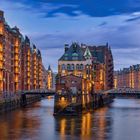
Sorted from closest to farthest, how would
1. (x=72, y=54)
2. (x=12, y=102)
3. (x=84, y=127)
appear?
(x=84, y=127) → (x=12, y=102) → (x=72, y=54)

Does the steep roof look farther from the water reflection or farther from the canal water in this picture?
the water reflection

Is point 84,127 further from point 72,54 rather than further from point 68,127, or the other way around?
point 72,54

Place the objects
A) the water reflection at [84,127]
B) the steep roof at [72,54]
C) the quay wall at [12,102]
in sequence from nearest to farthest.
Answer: the water reflection at [84,127] → the quay wall at [12,102] → the steep roof at [72,54]

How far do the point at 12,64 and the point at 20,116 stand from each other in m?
61.3

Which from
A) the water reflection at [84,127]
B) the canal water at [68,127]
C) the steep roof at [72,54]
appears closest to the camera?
the canal water at [68,127]

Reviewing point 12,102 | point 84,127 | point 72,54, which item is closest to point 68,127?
point 84,127

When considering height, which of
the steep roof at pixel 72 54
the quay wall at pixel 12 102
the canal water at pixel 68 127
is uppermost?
the steep roof at pixel 72 54

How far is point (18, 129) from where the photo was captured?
95.8 meters

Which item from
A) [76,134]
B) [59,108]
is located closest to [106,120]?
[59,108]

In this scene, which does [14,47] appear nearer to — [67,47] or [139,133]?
[67,47]

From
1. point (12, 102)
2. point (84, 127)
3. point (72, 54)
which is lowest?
point (84, 127)

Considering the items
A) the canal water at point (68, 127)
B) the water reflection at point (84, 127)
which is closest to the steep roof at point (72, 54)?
the canal water at point (68, 127)

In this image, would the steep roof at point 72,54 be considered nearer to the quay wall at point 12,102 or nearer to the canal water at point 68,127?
the quay wall at point 12,102

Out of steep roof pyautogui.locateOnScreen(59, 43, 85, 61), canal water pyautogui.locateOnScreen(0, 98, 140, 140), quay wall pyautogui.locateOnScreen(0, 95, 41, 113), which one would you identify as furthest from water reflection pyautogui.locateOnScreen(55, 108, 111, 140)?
steep roof pyautogui.locateOnScreen(59, 43, 85, 61)
